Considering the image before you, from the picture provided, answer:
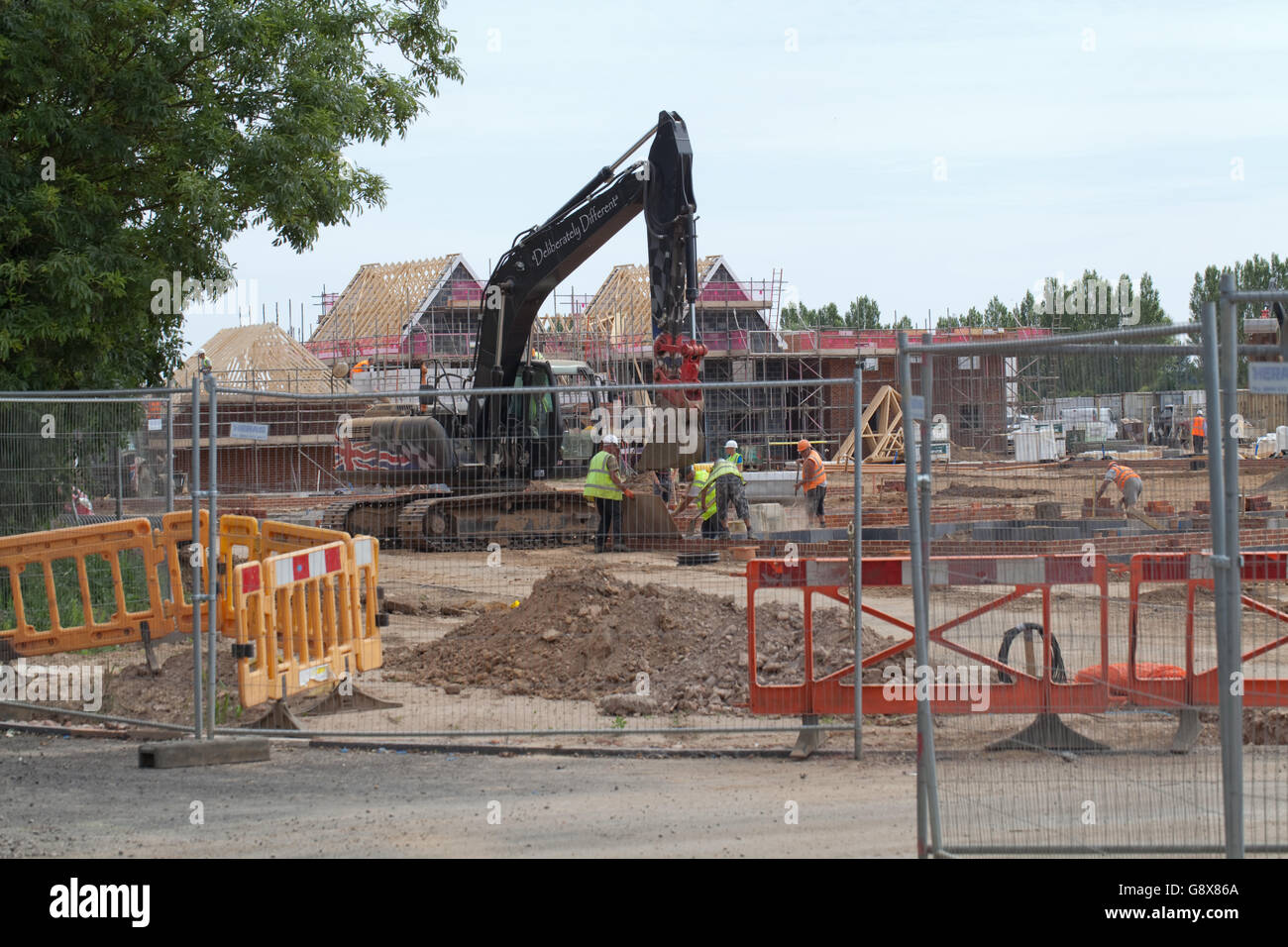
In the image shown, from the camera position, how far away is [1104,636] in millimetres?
7086

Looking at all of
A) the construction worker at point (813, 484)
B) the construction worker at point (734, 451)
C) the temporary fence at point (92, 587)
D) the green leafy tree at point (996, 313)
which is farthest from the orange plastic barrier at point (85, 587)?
the green leafy tree at point (996, 313)

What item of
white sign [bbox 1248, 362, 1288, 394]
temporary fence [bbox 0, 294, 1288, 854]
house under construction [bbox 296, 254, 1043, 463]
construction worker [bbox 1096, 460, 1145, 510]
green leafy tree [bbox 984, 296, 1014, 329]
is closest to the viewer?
white sign [bbox 1248, 362, 1288, 394]

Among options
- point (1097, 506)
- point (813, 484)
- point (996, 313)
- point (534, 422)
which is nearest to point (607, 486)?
point (813, 484)

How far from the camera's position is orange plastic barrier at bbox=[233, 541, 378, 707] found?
8664 mm

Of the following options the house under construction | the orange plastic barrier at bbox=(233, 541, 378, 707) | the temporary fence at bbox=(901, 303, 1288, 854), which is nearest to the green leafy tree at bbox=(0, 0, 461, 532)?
the orange plastic barrier at bbox=(233, 541, 378, 707)

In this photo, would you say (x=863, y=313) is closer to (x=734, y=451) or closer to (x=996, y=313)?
A: (x=996, y=313)

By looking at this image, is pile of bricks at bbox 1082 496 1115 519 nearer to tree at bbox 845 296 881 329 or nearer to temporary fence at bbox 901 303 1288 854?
temporary fence at bbox 901 303 1288 854

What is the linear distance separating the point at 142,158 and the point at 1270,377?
13007mm

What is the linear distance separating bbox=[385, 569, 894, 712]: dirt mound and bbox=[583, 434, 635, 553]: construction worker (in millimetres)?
1189

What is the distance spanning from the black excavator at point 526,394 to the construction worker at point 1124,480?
6.21 meters

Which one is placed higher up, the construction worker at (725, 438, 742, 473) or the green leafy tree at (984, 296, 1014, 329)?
the green leafy tree at (984, 296, 1014, 329)

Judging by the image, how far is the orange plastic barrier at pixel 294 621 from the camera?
8664 mm

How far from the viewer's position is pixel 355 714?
9.79 m
